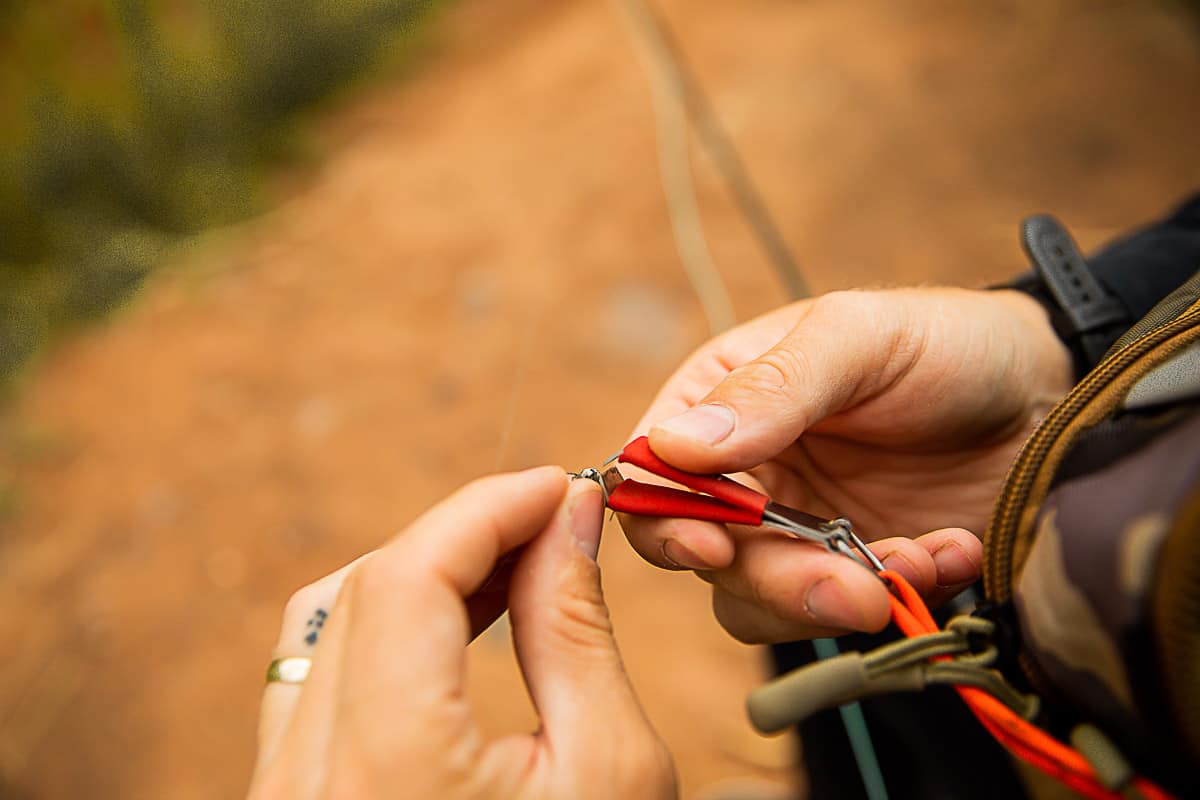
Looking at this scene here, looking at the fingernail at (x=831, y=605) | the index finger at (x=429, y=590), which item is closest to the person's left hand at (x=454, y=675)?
the index finger at (x=429, y=590)

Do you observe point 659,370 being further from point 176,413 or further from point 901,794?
point 176,413

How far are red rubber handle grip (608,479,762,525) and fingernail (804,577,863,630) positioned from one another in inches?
3.8

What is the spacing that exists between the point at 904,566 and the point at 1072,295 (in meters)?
0.55

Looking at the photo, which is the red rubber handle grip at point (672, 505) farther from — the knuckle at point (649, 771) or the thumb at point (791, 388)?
the knuckle at point (649, 771)

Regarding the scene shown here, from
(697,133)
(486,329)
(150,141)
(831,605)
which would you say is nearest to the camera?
(831,605)

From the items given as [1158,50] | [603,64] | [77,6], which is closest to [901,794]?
[1158,50]

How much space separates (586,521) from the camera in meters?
0.84

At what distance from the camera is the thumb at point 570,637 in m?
0.71

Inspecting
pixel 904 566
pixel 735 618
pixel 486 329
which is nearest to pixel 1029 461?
pixel 904 566

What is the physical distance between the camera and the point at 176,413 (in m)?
2.97

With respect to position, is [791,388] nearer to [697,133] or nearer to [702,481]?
[702,481]

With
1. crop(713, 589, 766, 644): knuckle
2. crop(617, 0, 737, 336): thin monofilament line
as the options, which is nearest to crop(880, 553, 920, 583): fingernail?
crop(713, 589, 766, 644): knuckle

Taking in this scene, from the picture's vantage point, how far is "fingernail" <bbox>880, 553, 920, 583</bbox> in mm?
923

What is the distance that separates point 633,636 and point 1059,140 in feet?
7.44
